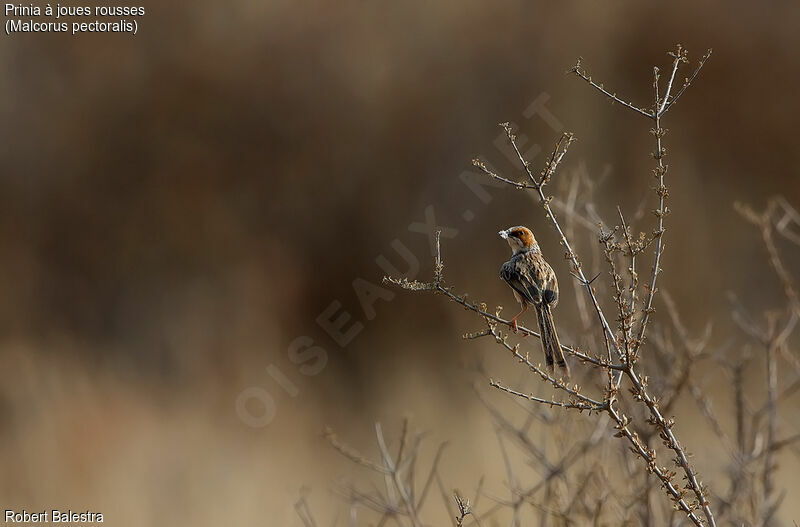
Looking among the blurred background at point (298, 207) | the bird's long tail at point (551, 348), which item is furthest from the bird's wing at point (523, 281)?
→ the blurred background at point (298, 207)

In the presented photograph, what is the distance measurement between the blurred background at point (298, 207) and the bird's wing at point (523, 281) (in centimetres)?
286

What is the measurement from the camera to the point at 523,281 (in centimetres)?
272

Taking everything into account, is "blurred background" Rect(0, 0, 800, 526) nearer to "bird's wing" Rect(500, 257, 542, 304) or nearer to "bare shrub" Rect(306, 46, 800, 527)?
"bare shrub" Rect(306, 46, 800, 527)

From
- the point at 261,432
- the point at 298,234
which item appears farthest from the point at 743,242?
the point at 261,432

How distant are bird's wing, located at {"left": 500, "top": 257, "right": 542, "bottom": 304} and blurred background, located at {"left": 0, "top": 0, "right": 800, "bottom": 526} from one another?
9.40 feet

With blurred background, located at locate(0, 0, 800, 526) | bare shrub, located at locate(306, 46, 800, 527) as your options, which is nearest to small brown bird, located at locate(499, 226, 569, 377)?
bare shrub, located at locate(306, 46, 800, 527)

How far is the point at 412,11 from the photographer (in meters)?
7.45

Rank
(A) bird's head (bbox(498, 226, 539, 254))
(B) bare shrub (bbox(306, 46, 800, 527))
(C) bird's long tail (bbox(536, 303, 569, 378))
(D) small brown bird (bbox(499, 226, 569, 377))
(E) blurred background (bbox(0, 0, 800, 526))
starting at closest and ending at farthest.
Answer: (B) bare shrub (bbox(306, 46, 800, 527)), (C) bird's long tail (bbox(536, 303, 569, 378)), (D) small brown bird (bbox(499, 226, 569, 377)), (A) bird's head (bbox(498, 226, 539, 254)), (E) blurred background (bbox(0, 0, 800, 526))

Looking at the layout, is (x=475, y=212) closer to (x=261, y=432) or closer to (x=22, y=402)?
(x=261, y=432)

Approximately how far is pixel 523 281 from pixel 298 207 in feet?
14.4

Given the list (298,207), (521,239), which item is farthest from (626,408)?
(298,207)

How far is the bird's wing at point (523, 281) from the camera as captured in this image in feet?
8.86

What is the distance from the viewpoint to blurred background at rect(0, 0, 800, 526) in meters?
5.89

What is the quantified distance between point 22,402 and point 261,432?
1.57 meters
